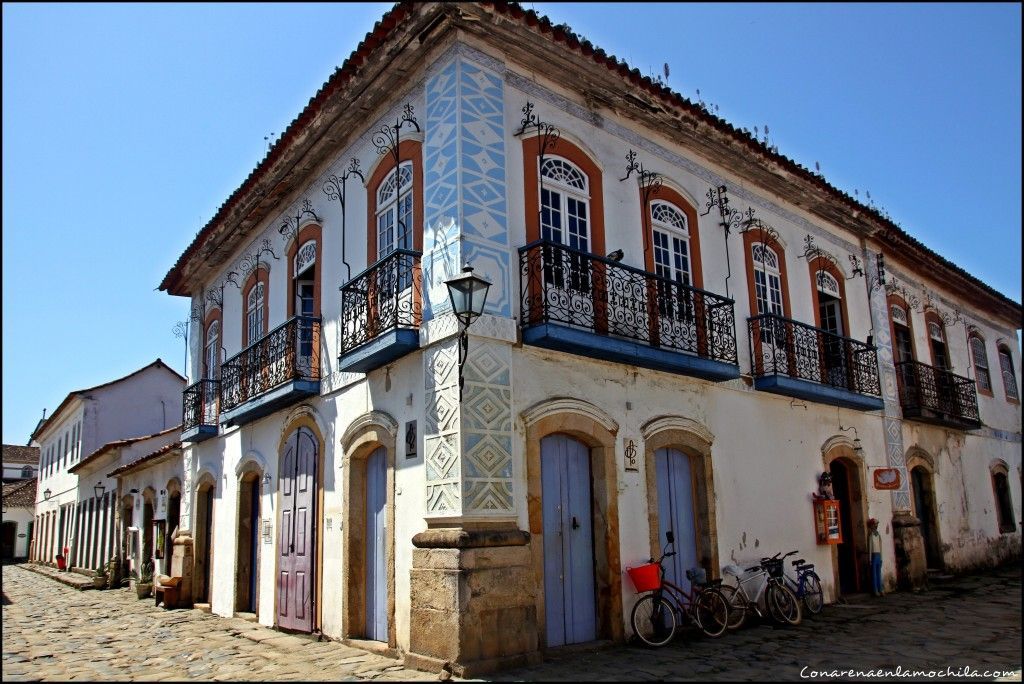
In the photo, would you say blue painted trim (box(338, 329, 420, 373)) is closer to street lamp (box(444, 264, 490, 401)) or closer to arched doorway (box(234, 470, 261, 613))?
street lamp (box(444, 264, 490, 401))

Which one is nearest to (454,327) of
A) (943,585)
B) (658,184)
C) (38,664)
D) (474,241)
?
(474,241)

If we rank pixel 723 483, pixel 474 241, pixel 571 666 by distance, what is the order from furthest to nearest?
1. pixel 723 483
2. pixel 474 241
3. pixel 571 666

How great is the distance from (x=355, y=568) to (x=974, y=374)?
14.6 m

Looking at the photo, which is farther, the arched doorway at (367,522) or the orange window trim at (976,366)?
the orange window trim at (976,366)

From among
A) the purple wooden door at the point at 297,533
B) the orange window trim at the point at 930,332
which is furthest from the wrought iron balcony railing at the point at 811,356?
the purple wooden door at the point at 297,533

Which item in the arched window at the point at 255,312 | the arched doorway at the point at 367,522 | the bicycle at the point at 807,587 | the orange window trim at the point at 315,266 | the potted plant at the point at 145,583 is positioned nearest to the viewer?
the arched doorway at the point at 367,522

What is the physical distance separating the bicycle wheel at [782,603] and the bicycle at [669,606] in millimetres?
951

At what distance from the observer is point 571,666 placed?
715cm

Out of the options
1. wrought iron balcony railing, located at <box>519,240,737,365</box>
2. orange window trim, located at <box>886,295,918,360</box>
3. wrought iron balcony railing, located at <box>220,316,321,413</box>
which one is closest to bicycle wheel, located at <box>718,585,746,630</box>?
wrought iron balcony railing, located at <box>519,240,737,365</box>

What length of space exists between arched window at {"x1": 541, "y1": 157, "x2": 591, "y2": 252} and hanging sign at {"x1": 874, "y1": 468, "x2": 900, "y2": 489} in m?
6.38

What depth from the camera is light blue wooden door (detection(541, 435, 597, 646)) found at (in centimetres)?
798

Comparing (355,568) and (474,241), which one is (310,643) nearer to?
(355,568)

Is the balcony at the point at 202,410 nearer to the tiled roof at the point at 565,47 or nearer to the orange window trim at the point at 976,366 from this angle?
the tiled roof at the point at 565,47

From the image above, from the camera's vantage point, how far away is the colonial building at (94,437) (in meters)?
24.2
